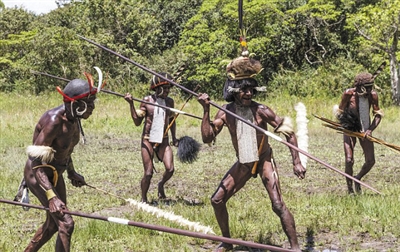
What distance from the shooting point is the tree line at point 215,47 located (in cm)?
2791

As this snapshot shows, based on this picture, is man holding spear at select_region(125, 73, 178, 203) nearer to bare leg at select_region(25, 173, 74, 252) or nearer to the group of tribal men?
the group of tribal men

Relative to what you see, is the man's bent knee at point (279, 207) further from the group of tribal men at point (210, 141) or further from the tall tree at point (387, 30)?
the tall tree at point (387, 30)

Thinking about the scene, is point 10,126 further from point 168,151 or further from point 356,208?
point 356,208

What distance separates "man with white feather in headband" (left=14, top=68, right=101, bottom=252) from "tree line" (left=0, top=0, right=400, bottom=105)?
878 inches

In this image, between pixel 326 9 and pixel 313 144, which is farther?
pixel 326 9

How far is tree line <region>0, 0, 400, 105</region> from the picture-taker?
27.9 metres

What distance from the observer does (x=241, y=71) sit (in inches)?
214

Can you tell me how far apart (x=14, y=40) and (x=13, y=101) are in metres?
10.1

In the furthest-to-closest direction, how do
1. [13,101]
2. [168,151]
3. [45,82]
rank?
1. [45,82]
2. [13,101]
3. [168,151]

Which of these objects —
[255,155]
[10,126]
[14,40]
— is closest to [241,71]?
[255,155]

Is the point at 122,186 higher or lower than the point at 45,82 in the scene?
lower

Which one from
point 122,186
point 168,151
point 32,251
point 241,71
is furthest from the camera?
point 122,186

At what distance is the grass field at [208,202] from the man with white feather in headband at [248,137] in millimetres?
798

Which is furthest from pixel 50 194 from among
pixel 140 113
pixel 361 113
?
pixel 361 113
